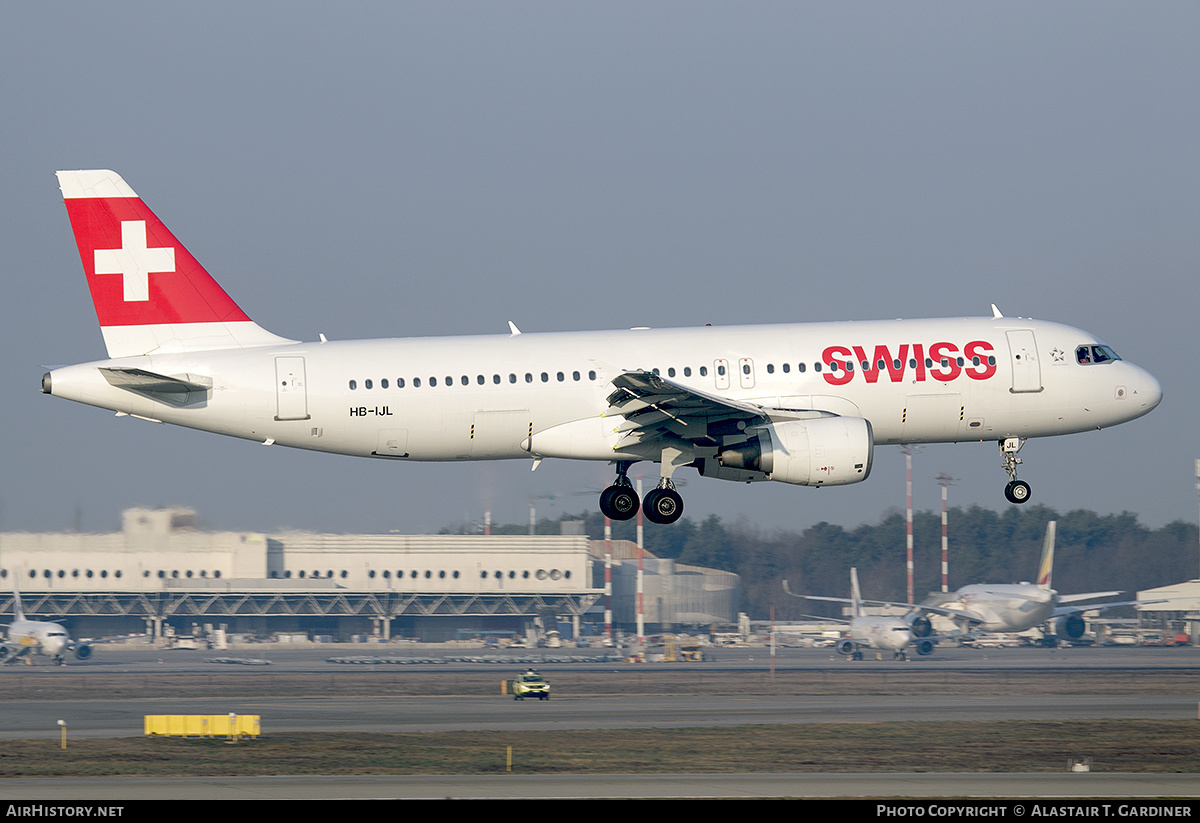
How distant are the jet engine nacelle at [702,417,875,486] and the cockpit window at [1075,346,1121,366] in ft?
23.4

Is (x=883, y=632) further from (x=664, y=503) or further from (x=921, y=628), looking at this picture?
(x=664, y=503)

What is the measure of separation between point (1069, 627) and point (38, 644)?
66856 millimetres

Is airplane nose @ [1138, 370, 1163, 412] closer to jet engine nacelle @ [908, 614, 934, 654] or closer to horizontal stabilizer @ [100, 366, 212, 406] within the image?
horizontal stabilizer @ [100, 366, 212, 406]

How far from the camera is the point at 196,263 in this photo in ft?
134

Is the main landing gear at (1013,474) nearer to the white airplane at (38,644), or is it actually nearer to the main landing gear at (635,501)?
the main landing gear at (635,501)

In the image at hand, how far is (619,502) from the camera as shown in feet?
133

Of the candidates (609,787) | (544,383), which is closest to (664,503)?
(544,383)

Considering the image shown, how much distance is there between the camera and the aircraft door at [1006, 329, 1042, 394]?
131 ft

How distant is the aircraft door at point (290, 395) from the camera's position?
38.4m

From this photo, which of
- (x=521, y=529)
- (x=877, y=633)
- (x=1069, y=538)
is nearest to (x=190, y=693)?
(x=877, y=633)

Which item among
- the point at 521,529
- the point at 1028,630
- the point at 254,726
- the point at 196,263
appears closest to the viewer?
the point at 196,263

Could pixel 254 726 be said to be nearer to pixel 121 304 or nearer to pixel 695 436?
pixel 121 304
